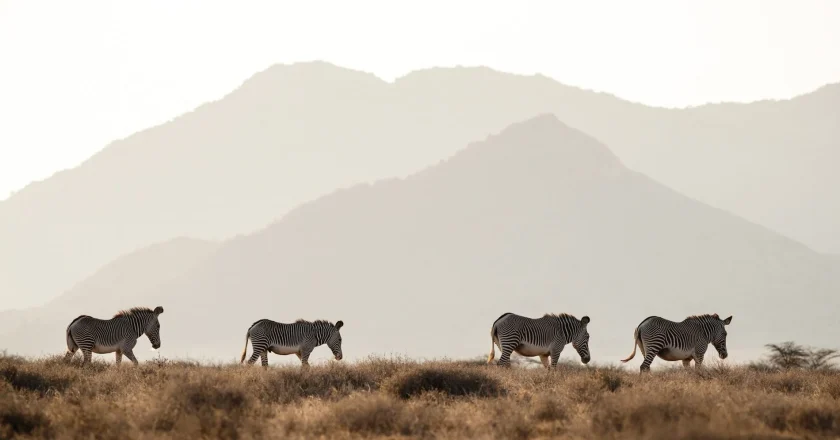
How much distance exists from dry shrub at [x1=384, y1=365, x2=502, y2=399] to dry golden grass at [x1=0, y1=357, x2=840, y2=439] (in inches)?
1.0

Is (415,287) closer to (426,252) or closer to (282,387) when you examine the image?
(426,252)

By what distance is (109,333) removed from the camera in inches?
905

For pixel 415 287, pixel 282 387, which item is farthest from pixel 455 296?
pixel 282 387

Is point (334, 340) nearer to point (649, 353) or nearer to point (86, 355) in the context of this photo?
point (86, 355)

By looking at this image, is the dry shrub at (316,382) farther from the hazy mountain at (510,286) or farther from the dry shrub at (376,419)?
the hazy mountain at (510,286)

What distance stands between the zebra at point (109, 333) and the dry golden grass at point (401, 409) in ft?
14.8

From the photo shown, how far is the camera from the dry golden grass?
12445 mm

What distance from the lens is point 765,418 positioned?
44.3 ft

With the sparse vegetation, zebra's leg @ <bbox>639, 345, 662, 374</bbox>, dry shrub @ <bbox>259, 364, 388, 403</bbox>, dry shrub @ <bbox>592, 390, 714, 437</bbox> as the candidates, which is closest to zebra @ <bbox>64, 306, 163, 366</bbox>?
dry shrub @ <bbox>259, 364, 388, 403</bbox>

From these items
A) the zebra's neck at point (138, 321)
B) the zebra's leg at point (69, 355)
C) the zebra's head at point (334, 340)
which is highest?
the zebra's neck at point (138, 321)

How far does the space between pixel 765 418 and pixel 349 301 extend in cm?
16688

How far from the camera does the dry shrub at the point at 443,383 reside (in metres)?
16.8

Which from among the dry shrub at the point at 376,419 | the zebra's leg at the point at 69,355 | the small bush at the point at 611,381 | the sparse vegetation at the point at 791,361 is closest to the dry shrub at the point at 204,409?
the dry shrub at the point at 376,419

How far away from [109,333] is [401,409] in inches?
455
